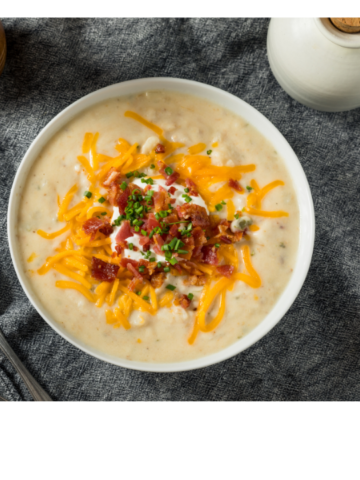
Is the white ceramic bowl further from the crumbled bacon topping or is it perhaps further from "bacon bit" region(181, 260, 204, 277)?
"bacon bit" region(181, 260, 204, 277)

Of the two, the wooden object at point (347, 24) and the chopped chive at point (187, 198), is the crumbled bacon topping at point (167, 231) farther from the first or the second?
the wooden object at point (347, 24)

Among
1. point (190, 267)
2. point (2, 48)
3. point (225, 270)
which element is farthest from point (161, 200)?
point (2, 48)

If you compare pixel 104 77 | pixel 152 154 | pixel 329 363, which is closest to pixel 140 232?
pixel 152 154

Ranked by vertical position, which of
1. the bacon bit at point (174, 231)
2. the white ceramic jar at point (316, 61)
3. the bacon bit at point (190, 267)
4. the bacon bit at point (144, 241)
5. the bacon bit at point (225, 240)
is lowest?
the bacon bit at point (190, 267)

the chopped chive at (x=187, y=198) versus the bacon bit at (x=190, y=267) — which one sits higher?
the chopped chive at (x=187, y=198)

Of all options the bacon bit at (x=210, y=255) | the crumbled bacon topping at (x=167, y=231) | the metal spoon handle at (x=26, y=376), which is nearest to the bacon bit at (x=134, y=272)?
the crumbled bacon topping at (x=167, y=231)

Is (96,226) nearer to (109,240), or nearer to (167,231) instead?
(109,240)

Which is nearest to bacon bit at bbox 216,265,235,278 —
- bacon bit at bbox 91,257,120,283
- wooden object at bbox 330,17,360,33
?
bacon bit at bbox 91,257,120,283
